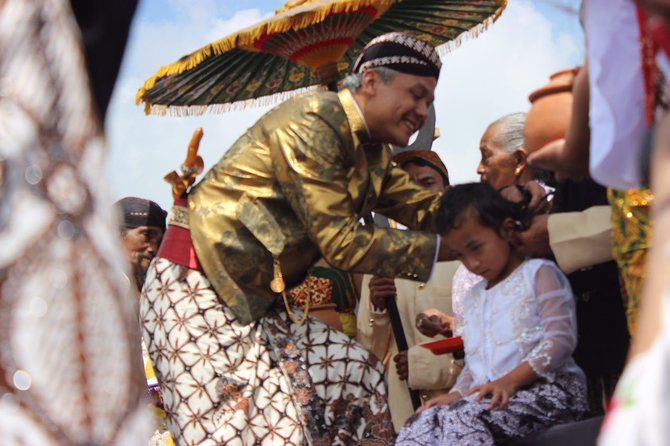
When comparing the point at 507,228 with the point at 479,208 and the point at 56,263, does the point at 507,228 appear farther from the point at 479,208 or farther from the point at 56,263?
the point at 56,263

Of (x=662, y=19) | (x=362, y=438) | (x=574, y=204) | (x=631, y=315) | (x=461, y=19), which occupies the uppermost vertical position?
(x=461, y=19)

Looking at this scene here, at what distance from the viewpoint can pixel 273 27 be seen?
14.5 feet

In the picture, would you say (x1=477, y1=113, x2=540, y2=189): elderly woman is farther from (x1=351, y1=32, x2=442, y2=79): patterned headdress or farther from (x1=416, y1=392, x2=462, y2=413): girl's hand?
(x1=416, y1=392, x2=462, y2=413): girl's hand

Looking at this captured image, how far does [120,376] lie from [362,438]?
254 centimetres

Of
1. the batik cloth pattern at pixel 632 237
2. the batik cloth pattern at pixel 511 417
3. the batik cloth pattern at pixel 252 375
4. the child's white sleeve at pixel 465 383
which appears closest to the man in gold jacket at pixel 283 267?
the batik cloth pattern at pixel 252 375

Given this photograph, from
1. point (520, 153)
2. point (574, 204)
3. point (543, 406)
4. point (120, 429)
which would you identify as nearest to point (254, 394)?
point (543, 406)

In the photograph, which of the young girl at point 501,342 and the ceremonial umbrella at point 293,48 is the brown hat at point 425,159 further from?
the young girl at point 501,342

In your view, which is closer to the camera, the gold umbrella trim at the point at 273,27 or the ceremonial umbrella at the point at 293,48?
the gold umbrella trim at the point at 273,27

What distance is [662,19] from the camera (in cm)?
114

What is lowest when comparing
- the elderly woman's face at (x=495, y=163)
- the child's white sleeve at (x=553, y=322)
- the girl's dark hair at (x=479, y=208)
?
the child's white sleeve at (x=553, y=322)

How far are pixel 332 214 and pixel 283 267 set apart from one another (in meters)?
0.31

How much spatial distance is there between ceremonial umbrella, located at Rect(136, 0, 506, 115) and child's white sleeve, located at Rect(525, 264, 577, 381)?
5.04 ft

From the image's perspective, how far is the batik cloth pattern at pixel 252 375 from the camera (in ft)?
11.9

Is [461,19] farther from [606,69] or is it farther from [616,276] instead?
[606,69]
